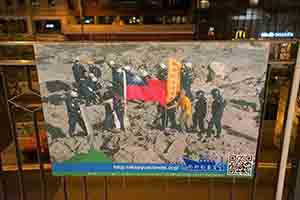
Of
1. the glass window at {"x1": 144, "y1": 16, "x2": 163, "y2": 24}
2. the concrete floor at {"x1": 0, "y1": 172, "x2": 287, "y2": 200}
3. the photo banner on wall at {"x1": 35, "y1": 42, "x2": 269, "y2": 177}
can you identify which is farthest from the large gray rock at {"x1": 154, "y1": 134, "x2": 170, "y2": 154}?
the glass window at {"x1": 144, "y1": 16, "x2": 163, "y2": 24}

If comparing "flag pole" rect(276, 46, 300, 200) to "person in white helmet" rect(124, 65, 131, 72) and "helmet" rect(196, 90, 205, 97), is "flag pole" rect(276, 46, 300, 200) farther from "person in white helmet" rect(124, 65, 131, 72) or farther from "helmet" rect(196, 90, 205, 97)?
"person in white helmet" rect(124, 65, 131, 72)

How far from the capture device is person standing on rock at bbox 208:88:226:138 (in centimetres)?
120

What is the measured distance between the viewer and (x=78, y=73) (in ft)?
3.92

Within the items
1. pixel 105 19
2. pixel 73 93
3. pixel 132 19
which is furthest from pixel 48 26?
pixel 73 93

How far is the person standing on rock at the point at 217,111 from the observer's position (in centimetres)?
120

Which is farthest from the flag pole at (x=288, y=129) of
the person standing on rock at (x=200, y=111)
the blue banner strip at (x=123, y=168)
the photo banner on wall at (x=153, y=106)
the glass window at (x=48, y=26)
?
the glass window at (x=48, y=26)

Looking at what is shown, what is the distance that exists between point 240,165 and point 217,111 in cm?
30

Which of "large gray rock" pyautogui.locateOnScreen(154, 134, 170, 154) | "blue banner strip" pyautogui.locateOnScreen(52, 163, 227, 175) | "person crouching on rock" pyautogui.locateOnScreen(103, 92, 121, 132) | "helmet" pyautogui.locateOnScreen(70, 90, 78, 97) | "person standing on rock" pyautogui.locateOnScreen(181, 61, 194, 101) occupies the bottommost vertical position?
"blue banner strip" pyautogui.locateOnScreen(52, 163, 227, 175)

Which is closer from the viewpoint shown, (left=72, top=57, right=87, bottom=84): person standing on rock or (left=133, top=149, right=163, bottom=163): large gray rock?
(left=72, top=57, right=87, bottom=84): person standing on rock

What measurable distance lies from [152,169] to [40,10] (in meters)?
2.22

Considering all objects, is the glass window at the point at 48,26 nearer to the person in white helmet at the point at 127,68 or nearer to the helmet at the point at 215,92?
the person in white helmet at the point at 127,68

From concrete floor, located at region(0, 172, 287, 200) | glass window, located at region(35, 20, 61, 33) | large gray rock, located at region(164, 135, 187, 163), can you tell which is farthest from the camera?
glass window, located at region(35, 20, 61, 33)

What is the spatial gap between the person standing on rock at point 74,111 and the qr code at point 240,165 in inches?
28.4

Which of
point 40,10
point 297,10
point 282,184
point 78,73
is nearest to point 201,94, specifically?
point 78,73
